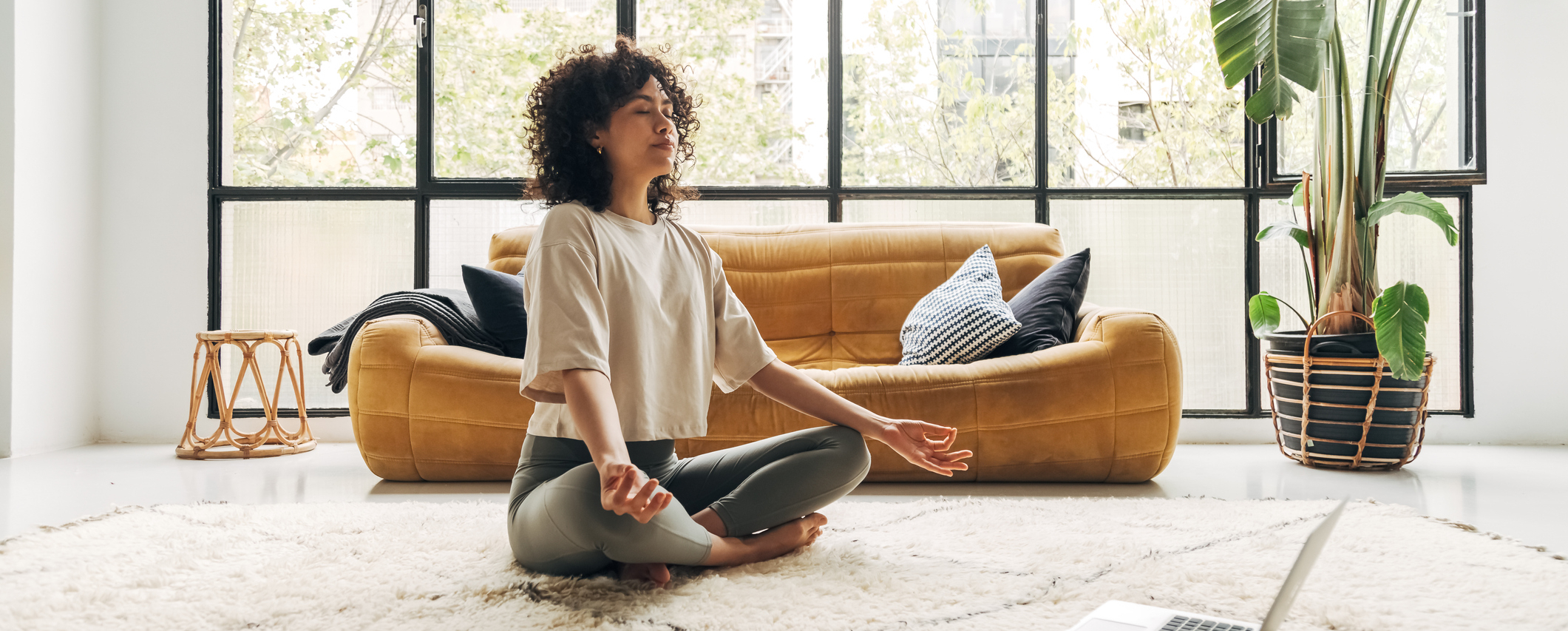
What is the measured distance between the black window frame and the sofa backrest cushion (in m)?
0.41

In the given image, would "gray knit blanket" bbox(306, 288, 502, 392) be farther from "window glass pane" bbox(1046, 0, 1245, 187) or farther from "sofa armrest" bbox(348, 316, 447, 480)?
"window glass pane" bbox(1046, 0, 1245, 187)

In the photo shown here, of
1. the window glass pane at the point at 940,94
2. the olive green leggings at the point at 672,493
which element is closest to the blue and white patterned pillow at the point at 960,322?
the window glass pane at the point at 940,94

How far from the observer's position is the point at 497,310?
274cm

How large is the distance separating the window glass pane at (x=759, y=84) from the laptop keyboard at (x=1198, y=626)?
2956mm

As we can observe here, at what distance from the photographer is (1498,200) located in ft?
11.4

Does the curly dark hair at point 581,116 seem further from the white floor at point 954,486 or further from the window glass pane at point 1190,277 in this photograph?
the window glass pane at point 1190,277

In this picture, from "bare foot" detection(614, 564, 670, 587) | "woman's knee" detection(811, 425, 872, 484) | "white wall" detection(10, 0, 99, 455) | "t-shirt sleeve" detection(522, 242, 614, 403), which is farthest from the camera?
"white wall" detection(10, 0, 99, 455)

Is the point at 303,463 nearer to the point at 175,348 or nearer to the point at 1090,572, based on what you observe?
the point at 175,348

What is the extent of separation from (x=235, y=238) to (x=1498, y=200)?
513cm

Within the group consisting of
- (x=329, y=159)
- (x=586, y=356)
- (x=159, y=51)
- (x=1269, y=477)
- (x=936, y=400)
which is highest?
(x=159, y=51)

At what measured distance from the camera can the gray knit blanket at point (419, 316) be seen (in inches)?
105

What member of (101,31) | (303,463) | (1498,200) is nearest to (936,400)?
(303,463)

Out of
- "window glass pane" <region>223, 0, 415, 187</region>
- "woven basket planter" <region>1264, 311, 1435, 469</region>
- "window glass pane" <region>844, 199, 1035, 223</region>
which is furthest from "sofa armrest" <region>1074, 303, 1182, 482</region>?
"window glass pane" <region>223, 0, 415, 187</region>

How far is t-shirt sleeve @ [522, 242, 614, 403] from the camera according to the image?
4.14ft
